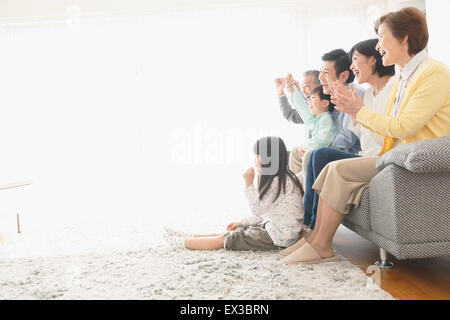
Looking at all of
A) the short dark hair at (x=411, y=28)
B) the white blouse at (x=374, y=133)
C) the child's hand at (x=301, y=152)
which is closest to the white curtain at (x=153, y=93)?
the child's hand at (x=301, y=152)

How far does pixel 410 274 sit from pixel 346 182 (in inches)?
18.7

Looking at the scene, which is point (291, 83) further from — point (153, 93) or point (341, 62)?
point (153, 93)

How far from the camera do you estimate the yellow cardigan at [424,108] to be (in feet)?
5.67

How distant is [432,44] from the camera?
11.7 ft

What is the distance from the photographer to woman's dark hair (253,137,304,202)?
2230mm

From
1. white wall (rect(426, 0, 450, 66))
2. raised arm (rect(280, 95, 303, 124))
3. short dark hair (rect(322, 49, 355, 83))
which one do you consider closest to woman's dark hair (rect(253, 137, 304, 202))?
short dark hair (rect(322, 49, 355, 83))

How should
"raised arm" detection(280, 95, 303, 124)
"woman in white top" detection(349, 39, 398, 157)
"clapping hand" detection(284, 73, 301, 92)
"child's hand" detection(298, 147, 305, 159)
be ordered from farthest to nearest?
"raised arm" detection(280, 95, 303, 124)
"clapping hand" detection(284, 73, 301, 92)
"child's hand" detection(298, 147, 305, 159)
"woman in white top" detection(349, 39, 398, 157)

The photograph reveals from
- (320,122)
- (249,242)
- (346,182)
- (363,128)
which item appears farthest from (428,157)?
(320,122)

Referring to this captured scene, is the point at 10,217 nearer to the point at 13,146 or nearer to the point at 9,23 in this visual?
the point at 13,146

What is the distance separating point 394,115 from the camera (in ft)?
6.48

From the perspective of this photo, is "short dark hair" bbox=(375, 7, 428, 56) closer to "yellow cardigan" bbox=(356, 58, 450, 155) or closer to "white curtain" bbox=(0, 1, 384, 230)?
"yellow cardigan" bbox=(356, 58, 450, 155)

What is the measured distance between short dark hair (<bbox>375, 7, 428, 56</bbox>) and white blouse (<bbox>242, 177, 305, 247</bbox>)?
899 mm

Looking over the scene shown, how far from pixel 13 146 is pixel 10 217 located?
7.73ft

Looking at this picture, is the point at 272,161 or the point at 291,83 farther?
the point at 291,83
